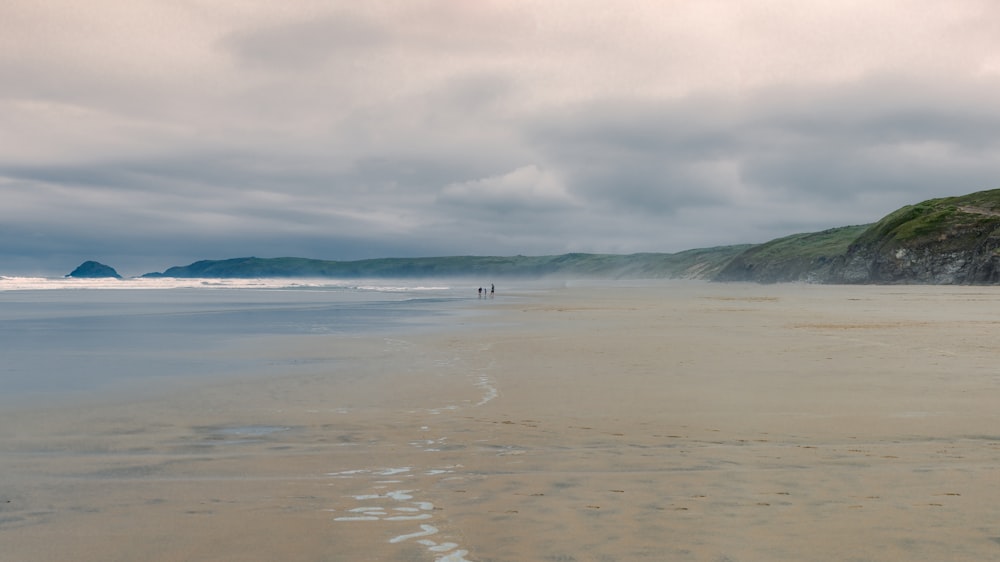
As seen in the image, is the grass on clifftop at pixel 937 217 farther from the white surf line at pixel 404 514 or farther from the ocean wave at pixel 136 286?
the white surf line at pixel 404 514

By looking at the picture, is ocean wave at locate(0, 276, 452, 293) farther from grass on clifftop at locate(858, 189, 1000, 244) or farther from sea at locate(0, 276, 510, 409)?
grass on clifftop at locate(858, 189, 1000, 244)

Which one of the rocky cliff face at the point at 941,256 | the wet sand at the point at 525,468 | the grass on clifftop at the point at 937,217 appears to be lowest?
the wet sand at the point at 525,468

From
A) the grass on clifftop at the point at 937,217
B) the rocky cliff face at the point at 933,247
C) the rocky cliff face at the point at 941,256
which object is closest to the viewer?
the rocky cliff face at the point at 941,256

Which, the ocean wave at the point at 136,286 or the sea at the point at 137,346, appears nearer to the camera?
the sea at the point at 137,346

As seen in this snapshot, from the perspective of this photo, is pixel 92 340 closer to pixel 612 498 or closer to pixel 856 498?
pixel 612 498

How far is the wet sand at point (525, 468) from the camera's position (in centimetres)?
592

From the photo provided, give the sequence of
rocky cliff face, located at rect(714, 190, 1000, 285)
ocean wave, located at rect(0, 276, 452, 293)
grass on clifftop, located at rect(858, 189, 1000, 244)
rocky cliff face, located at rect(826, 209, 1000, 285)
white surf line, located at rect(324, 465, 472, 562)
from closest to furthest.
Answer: white surf line, located at rect(324, 465, 472, 562) < ocean wave, located at rect(0, 276, 452, 293) < rocky cliff face, located at rect(826, 209, 1000, 285) < rocky cliff face, located at rect(714, 190, 1000, 285) < grass on clifftop, located at rect(858, 189, 1000, 244)

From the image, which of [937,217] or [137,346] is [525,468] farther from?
[937,217]

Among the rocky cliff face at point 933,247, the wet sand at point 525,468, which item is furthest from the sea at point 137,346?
the rocky cliff face at point 933,247

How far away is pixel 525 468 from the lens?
842 centimetres

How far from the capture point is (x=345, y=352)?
71.7ft

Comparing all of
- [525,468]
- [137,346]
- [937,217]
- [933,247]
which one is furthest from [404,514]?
[937,217]

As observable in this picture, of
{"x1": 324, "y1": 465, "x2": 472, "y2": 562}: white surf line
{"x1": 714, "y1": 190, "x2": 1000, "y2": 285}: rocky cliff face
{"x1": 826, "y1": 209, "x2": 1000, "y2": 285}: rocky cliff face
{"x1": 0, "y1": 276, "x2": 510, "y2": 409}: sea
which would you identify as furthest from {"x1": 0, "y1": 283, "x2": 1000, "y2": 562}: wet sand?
{"x1": 714, "y1": 190, "x2": 1000, "y2": 285}: rocky cliff face

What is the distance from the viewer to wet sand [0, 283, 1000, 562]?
5918mm
